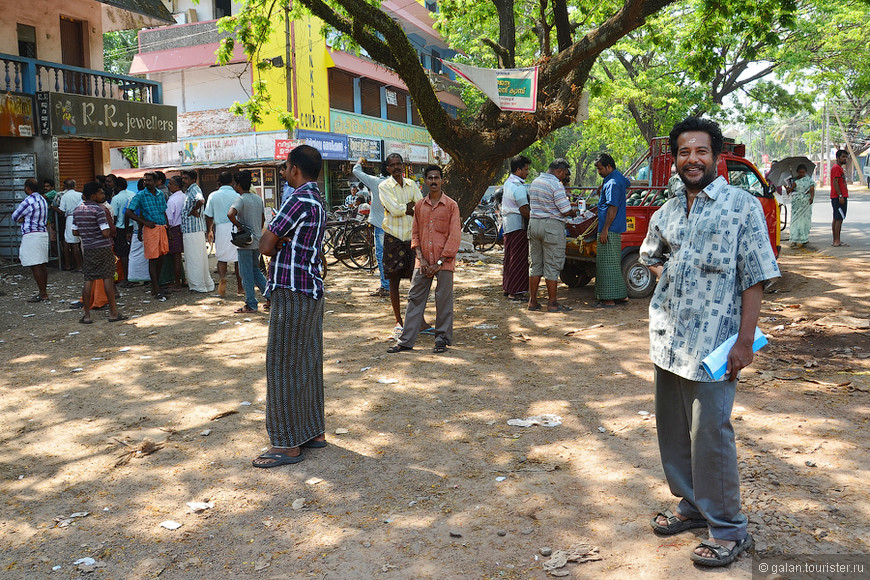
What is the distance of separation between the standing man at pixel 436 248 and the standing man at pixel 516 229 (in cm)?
242

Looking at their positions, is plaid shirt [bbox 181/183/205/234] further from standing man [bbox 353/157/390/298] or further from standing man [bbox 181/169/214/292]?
standing man [bbox 353/157/390/298]

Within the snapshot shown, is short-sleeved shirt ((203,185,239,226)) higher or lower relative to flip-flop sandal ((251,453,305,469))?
higher

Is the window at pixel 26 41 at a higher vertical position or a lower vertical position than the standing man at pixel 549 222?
higher

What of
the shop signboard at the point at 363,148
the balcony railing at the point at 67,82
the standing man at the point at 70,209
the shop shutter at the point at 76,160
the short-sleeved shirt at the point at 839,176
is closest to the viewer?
the standing man at the point at 70,209

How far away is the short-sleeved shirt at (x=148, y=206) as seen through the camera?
10148 millimetres

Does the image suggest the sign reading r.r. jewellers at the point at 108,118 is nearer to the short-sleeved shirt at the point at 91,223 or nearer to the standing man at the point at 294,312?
the short-sleeved shirt at the point at 91,223

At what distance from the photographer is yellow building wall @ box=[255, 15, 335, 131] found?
906 inches

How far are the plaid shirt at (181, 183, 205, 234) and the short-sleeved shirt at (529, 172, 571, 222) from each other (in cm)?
525

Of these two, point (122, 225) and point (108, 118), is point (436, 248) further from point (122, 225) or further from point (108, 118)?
point (108, 118)

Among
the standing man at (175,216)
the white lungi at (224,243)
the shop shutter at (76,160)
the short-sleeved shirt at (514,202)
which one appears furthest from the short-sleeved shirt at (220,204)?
the shop shutter at (76,160)

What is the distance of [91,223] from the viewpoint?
27.7 feet

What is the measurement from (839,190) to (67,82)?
627 inches

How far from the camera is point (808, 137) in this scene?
181ft

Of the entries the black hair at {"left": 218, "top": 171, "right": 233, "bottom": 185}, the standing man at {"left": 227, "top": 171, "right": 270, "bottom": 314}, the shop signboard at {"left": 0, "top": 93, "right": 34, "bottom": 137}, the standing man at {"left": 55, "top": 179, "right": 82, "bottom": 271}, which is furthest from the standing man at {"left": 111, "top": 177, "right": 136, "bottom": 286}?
the shop signboard at {"left": 0, "top": 93, "right": 34, "bottom": 137}
